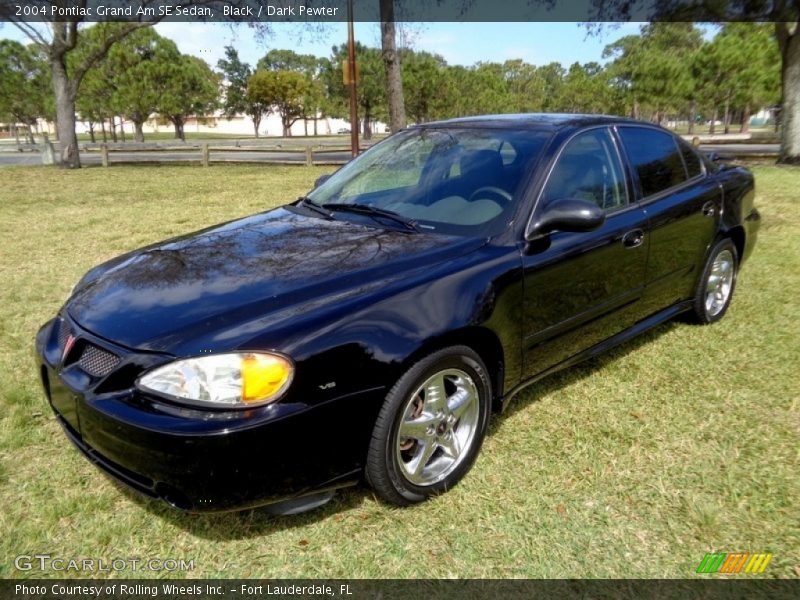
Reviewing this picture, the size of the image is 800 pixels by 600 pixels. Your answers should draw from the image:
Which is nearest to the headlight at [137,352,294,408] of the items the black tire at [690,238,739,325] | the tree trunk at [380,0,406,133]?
the black tire at [690,238,739,325]

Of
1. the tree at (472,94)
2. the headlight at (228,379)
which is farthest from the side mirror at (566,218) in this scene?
the tree at (472,94)

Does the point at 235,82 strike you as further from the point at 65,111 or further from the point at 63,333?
the point at 63,333

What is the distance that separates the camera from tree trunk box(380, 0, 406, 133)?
16109 mm

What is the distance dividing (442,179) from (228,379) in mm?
1708

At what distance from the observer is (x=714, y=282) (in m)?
4.43

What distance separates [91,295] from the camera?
269 cm

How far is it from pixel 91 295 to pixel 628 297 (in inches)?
112

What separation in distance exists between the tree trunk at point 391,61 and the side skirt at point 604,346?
41.7ft

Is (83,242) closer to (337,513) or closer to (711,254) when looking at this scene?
(337,513)

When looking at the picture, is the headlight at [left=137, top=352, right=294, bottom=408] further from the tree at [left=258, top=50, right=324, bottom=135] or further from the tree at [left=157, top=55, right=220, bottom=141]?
the tree at [left=258, top=50, right=324, bottom=135]

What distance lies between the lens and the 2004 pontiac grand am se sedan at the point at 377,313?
204 cm

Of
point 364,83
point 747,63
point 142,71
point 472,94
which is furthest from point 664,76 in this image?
point 142,71

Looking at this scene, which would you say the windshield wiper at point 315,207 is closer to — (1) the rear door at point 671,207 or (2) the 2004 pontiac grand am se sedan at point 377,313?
(2) the 2004 pontiac grand am se sedan at point 377,313

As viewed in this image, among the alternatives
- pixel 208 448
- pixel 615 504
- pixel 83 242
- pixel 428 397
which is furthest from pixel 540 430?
pixel 83 242
